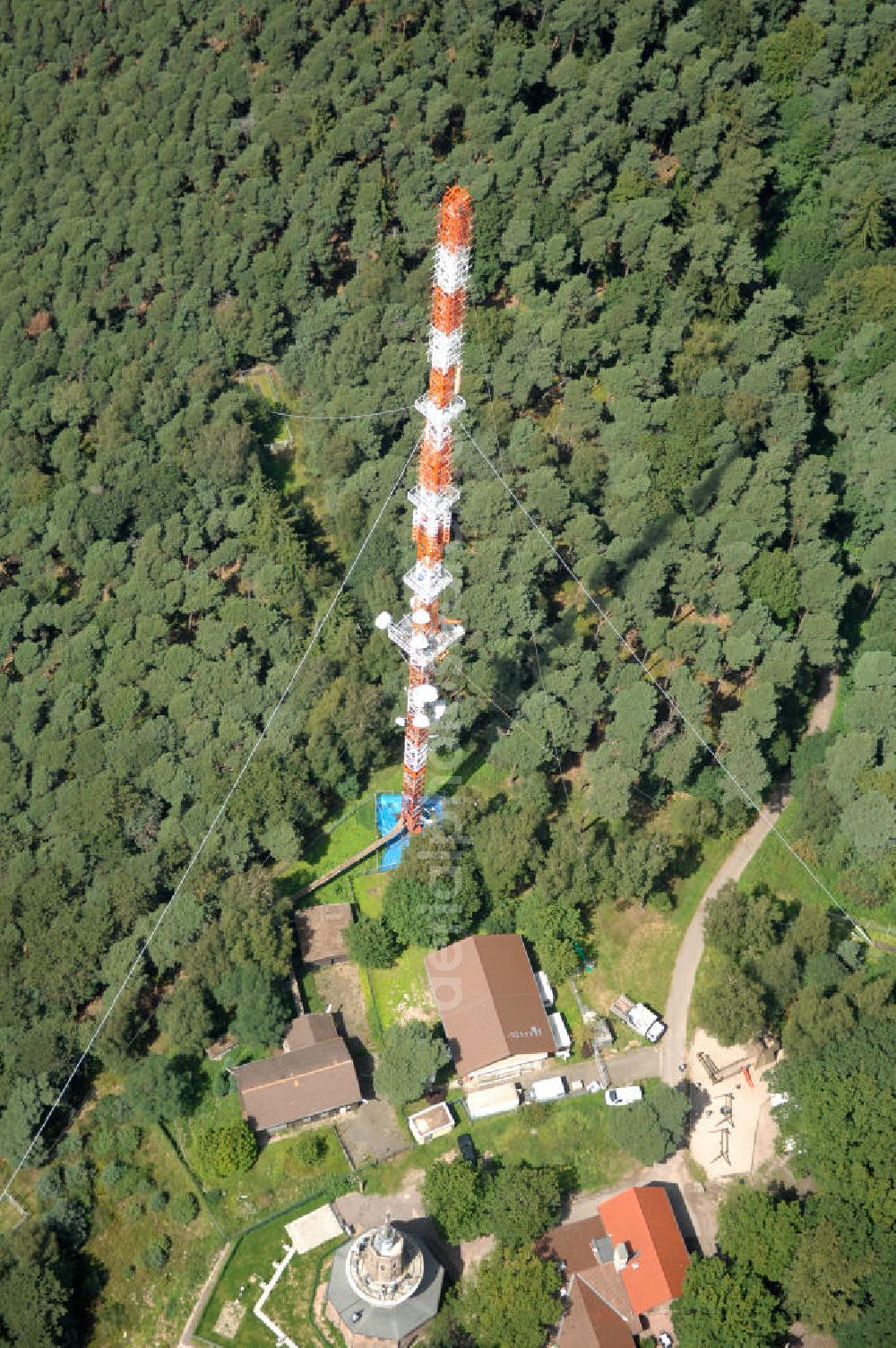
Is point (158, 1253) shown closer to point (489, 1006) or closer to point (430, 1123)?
point (430, 1123)

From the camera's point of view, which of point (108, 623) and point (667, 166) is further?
point (667, 166)

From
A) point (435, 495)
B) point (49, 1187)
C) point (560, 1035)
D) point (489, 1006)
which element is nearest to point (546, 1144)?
point (560, 1035)

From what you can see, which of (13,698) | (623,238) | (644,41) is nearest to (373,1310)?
(13,698)

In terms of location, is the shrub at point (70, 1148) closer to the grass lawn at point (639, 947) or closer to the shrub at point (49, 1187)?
the shrub at point (49, 1187)

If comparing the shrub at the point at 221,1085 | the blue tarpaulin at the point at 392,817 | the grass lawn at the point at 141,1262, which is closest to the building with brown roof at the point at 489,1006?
the blue tarpaulin at the point at 392,817

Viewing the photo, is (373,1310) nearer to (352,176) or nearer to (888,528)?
(888,528)
